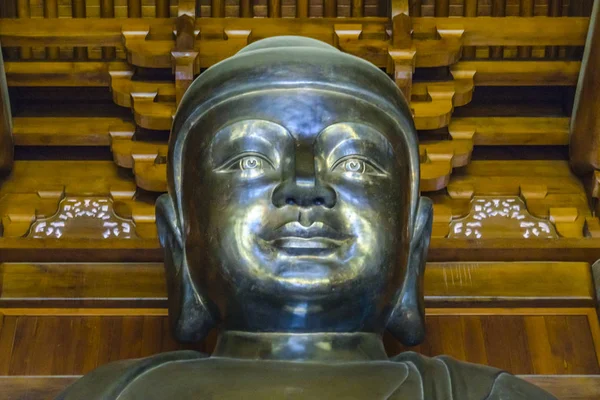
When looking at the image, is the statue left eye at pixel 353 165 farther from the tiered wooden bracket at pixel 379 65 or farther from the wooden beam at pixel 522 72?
the wooden beam at pixel 522 72

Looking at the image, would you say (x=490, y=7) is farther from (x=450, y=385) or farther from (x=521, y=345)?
(x=450, y=385)

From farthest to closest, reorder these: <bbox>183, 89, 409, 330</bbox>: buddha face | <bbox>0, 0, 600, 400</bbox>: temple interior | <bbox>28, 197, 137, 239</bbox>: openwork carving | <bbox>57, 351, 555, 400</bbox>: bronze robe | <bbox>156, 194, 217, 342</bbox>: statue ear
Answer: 1. <bbox>28, 197, 137, 239</bbox>: openwork carving
2. <bbox>0, 0, 600, 400</bbox>: temple interior
3. <bbox>156, 194, 217, 342</bbox>: statue ear
4. <bbox>183, 89, 409, 330</bbox>: buddha face
5. <bbox>57, 351, 555, 400</bbox>: bronze robe

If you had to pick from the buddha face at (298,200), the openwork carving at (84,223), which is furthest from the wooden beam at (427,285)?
the buddha face at (298,200)

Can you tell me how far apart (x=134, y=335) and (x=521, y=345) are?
0.72 meters

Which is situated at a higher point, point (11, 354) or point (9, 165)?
point (9, 165)

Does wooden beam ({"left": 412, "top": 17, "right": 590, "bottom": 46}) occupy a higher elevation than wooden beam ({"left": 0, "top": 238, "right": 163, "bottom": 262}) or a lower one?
higher

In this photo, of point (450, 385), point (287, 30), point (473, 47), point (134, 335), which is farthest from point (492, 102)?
point (450, 385)

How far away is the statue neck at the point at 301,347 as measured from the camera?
222 cm

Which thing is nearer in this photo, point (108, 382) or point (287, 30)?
point (108, 382)

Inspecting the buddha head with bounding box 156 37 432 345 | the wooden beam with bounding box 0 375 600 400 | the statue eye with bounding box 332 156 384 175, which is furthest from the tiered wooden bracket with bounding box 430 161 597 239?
the statue eye with bounding box 332 156 384 175

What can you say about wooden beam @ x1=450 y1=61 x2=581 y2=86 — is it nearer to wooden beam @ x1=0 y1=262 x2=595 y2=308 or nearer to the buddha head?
wooden beam @ x1=0 y1=262 x2=595 y2=308

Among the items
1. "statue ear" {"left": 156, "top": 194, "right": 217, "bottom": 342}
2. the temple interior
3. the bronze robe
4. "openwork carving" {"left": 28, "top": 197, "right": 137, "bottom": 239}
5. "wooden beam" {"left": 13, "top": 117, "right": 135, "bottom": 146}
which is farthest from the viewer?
"wooden beam" {"left": 13, "top": 117, "right": 135, "bottom": 146}

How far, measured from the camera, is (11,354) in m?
2.62

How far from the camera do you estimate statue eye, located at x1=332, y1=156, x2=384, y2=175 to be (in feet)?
7.40
